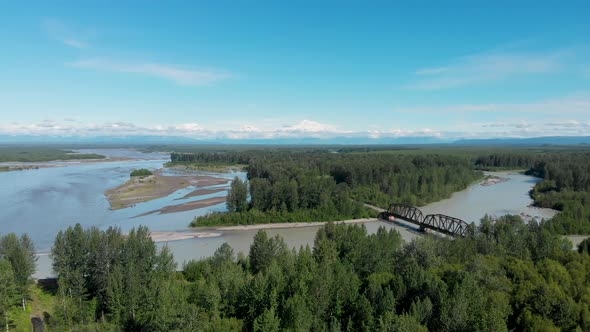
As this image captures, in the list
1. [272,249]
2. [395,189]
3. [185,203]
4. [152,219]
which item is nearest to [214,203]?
[185,203]

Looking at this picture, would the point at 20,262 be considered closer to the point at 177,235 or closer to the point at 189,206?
the point at 177,235

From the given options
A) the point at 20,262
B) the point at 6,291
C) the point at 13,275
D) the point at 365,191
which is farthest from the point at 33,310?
the point at 365,191

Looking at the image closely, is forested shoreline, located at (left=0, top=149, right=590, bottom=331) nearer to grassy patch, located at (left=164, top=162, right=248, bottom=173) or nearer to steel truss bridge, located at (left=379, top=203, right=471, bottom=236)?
steel truss bridge, located at (left=379, top=203, right=471, bottom=236)

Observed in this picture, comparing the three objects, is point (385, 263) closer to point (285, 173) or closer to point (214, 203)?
point (214, 203)

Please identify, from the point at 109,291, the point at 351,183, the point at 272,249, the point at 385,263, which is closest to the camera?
the point at 109,291

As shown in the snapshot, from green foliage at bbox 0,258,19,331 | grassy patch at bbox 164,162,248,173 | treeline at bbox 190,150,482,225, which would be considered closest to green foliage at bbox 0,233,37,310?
green foliage at bbox 0,258,19,331

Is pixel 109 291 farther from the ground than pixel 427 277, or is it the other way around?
pixel 427 277
